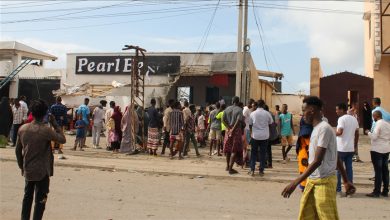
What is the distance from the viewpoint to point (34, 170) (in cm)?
541

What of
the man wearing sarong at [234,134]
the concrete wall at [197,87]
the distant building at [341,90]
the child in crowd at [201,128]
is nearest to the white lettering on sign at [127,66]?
the concrete wall at [197,87]

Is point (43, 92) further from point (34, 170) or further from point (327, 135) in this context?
point (327, 135)

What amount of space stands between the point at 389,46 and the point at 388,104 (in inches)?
129

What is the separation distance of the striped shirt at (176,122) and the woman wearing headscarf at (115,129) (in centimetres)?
250

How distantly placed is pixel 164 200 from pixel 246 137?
500 cm

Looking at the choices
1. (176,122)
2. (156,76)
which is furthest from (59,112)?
(156,76)

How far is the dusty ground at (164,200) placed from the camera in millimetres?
6912

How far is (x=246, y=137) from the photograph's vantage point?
12.4 m

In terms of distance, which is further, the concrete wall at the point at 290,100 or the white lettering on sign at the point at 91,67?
the concrete wall at the point at 290,100

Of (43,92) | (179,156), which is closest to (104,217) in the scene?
(179,156)

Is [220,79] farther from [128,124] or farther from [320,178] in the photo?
[320,178]

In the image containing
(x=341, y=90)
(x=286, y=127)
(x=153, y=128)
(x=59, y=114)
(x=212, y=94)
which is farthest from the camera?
(x=341, y=90)

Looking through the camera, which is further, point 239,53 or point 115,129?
point 239,53

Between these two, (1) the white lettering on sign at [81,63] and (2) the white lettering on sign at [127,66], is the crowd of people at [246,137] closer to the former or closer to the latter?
(2) the white lettering on sign at [127,66]
